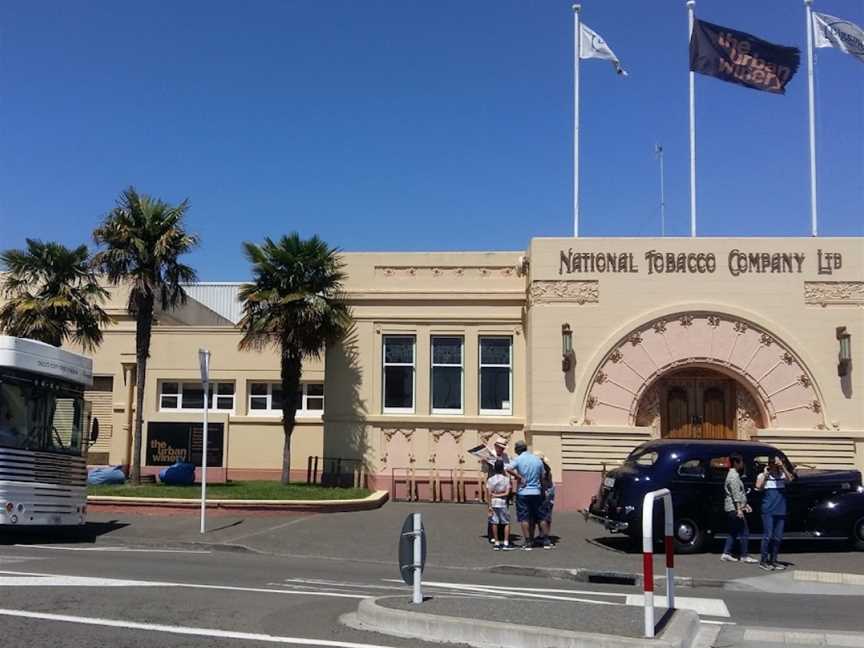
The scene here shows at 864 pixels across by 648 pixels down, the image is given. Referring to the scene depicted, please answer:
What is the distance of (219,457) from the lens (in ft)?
98.7

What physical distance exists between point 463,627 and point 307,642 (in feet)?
4.27

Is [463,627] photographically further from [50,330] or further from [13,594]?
[50,330]

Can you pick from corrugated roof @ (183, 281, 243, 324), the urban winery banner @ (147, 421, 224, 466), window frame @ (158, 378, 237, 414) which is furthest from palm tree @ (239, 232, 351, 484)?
corrugated roof @ (183, 281, 243, 324)

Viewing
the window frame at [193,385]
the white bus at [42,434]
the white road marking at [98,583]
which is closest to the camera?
the white road marking at [98,583]

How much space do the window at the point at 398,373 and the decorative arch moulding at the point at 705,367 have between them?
5.15 meters

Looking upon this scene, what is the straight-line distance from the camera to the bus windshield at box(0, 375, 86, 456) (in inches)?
561

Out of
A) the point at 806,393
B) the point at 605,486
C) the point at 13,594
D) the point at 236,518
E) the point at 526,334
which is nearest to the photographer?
the point at 13,594

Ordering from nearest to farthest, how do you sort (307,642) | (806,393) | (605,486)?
1. (307,642)
2. (605,486)
3. (806,393)

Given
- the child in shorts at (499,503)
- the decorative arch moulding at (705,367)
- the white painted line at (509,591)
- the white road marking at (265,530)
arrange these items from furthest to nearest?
the decorative arch moulding at (705,367) → the white road marking at (265,530) → the child in shorts at (499,503) → the white painted line at (509,591)

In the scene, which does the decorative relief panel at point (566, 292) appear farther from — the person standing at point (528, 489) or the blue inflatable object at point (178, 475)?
the blue inflatable object at point (178, 475)

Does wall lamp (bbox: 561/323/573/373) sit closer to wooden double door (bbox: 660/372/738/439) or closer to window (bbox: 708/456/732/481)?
wooden double door (bbox: 660/372/738/439)

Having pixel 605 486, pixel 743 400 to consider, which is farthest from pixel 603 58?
pixel 605 486

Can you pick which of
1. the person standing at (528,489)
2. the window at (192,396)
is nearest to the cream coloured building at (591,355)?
the person standing at (528,489)

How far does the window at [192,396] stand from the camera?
103 feet
